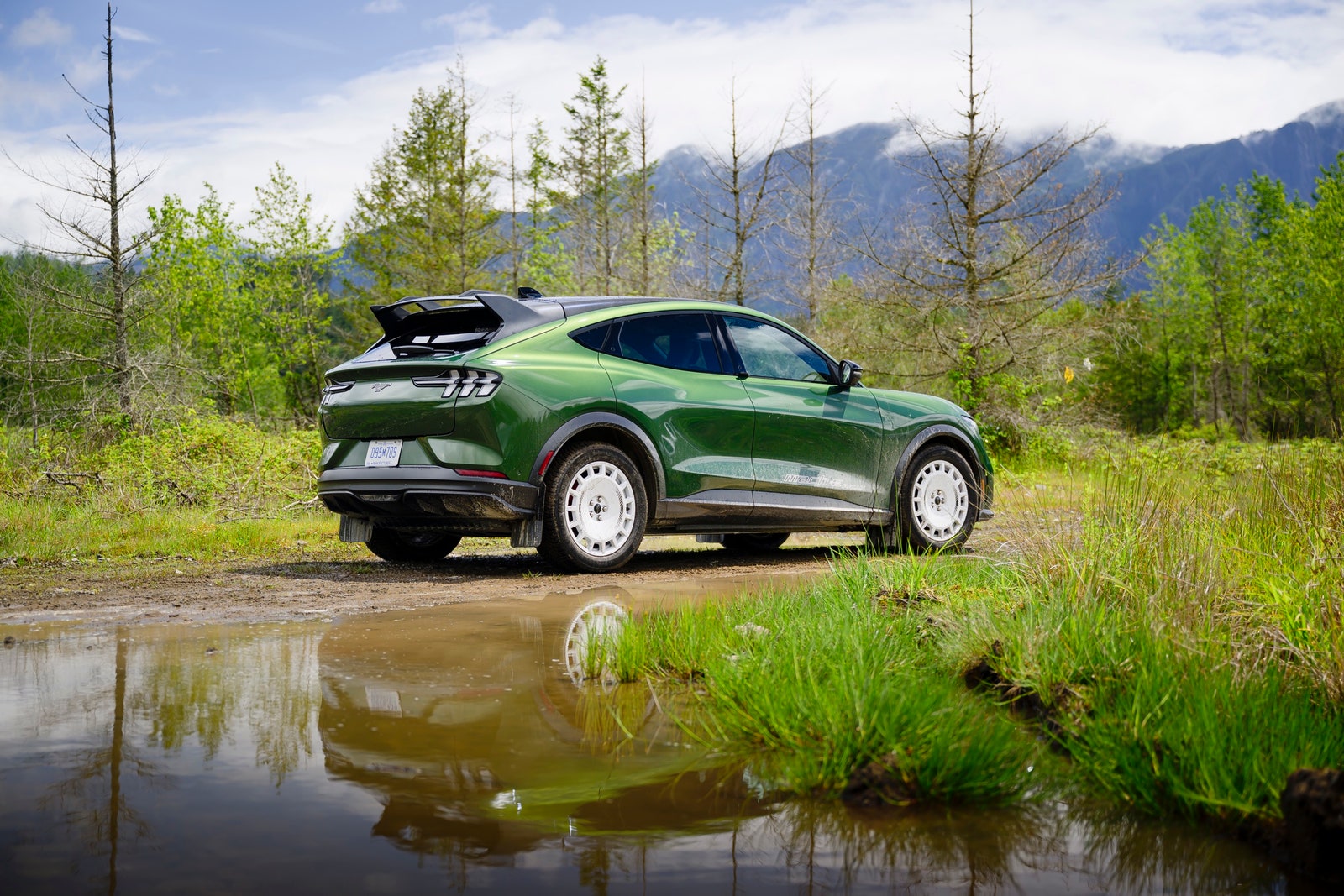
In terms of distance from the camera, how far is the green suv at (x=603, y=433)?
6.75 meters

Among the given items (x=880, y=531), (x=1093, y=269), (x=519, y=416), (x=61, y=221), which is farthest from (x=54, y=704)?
(x=1093, y=269)

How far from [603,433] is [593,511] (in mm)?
499

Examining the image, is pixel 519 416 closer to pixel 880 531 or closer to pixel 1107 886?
pixel 880 531

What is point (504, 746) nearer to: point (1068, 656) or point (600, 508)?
point (1068, 656)

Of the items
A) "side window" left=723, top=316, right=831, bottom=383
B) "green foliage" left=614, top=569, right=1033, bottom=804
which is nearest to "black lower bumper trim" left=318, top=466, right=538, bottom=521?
"side window" left=723, top=316, right=831, bottom=383

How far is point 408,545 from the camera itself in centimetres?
822

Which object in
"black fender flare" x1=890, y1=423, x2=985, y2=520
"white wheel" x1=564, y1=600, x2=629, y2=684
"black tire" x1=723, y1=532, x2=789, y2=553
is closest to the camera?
"white wheel" x1=564, y1=600, x2=629, y2=684

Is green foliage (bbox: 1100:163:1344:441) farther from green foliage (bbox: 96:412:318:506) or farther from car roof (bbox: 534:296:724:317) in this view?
car roof (bbox: 534:296:724:317)

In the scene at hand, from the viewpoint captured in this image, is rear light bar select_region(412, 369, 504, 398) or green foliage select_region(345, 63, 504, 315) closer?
rear light bar select_region(412, 369, 504, 398)

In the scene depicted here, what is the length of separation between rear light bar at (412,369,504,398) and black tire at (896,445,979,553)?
3.46 m

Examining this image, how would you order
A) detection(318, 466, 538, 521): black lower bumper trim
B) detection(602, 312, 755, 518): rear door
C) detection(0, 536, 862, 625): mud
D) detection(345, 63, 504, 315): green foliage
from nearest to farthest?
1. detection(0, 536, 862, 625): mud
2. detection(318, 466, 538, 521): black lower bumper trim
3. detection(602, 312, 755, 518): rear door
4. detection(345, 63, 504, 315): green foliage

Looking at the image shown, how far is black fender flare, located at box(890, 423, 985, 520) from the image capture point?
28.6 ft

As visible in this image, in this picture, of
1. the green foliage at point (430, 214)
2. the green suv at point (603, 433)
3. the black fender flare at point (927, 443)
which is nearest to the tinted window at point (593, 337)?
the green suv at point (603, 433)

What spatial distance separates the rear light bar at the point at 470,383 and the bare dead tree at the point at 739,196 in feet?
68.7
